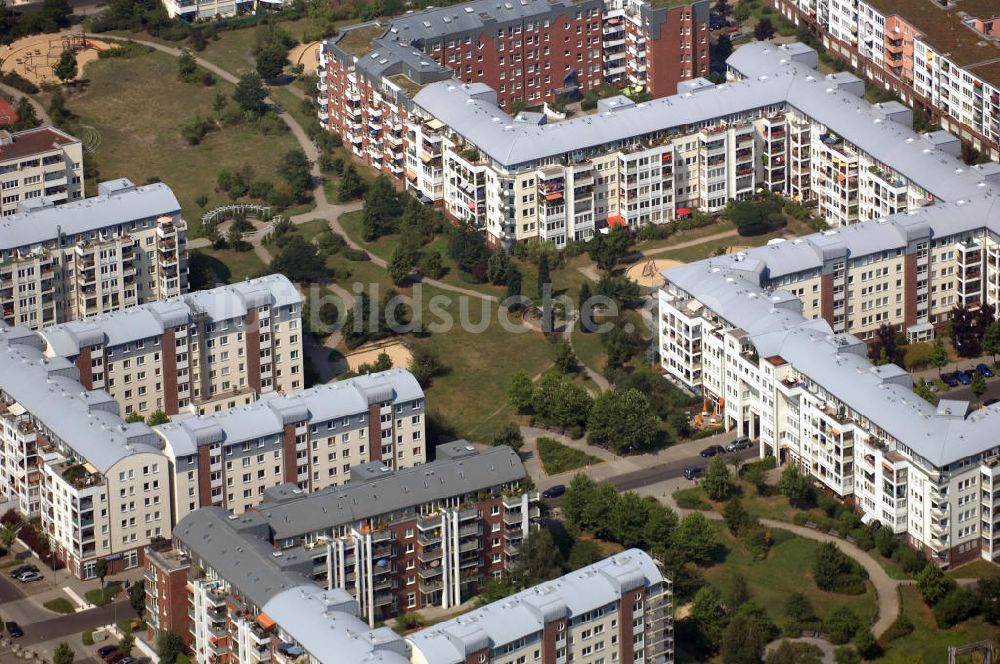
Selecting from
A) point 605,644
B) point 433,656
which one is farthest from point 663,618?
point 433,656

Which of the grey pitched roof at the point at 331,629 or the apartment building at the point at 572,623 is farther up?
the grey pitched roof at the point at 331,629

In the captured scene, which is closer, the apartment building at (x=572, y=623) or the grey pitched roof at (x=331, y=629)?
the grey pitched roof at (x=331, y=629)

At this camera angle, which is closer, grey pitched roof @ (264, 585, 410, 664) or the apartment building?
grey pitched roof @ (264, 585, 410, 664)

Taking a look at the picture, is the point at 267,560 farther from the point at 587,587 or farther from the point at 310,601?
the point at 587,587

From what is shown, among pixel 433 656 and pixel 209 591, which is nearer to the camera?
pixel 433 656
